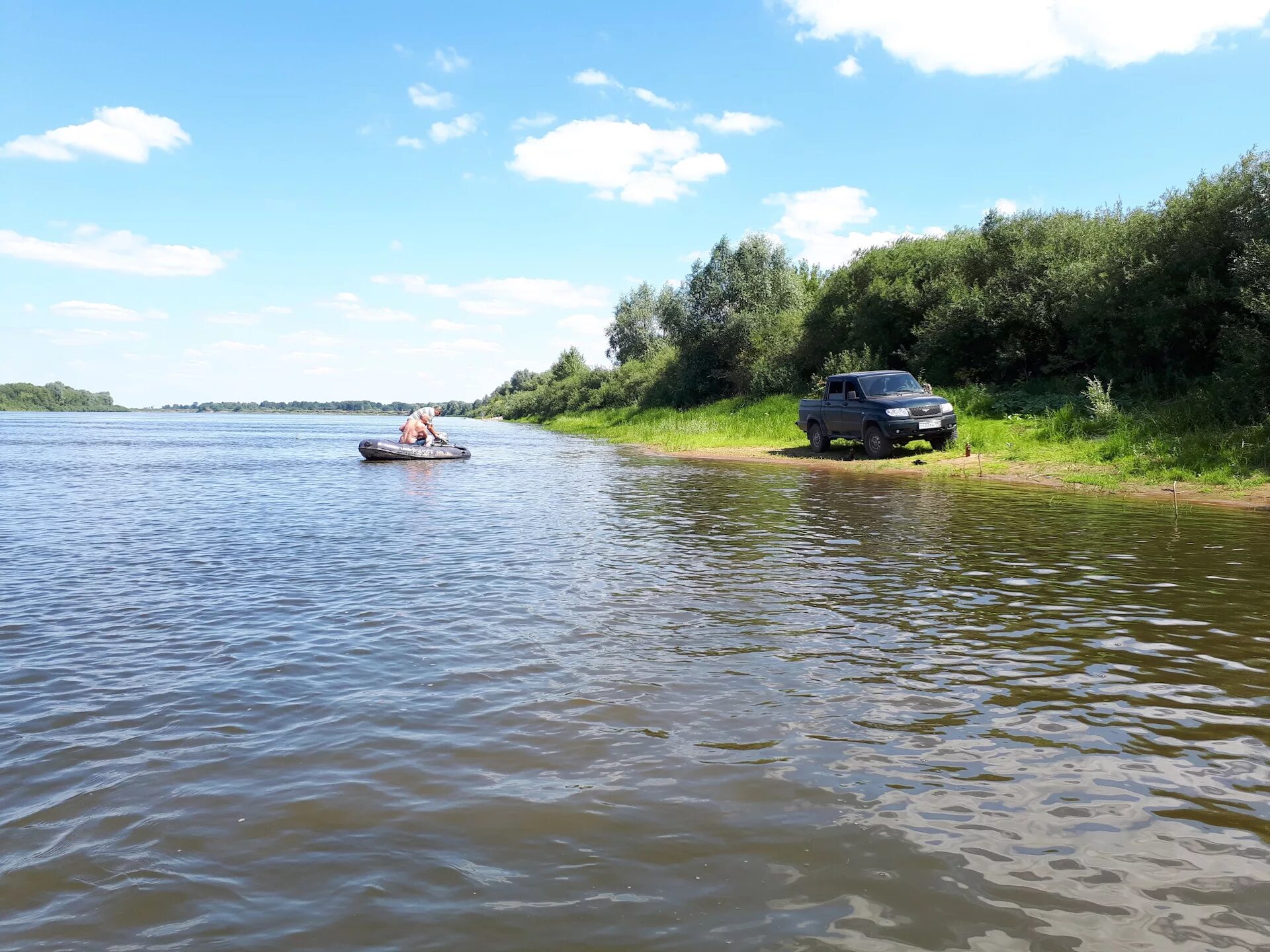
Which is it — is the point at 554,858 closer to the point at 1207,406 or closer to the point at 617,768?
the point at 617,768

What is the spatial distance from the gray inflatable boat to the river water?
1879cm

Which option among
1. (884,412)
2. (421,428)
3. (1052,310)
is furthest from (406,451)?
(1052,310)

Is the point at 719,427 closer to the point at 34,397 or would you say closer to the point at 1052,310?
the point at 1052,310

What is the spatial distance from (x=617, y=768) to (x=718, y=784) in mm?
544

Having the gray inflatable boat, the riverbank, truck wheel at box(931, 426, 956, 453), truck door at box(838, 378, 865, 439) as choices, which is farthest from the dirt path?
the gray inflatable boat

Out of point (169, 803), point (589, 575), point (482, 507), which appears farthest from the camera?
point (482, 507)

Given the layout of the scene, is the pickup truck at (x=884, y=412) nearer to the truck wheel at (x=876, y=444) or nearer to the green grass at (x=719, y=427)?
the truck wheel at (x=876, y=444)

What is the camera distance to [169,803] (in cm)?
420

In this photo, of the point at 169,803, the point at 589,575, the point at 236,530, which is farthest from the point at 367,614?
the point at 236,530

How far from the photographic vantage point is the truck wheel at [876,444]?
83.7 ft

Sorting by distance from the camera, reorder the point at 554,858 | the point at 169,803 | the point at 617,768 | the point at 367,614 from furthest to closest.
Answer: the point at 367,614 < the point at 617,768 < the point at 169,803 < the point at 554,858

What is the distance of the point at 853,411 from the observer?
2650 cm

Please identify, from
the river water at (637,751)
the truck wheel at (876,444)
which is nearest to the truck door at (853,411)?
the truck wheel at (876,444)

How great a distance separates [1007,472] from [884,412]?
4.24 m
